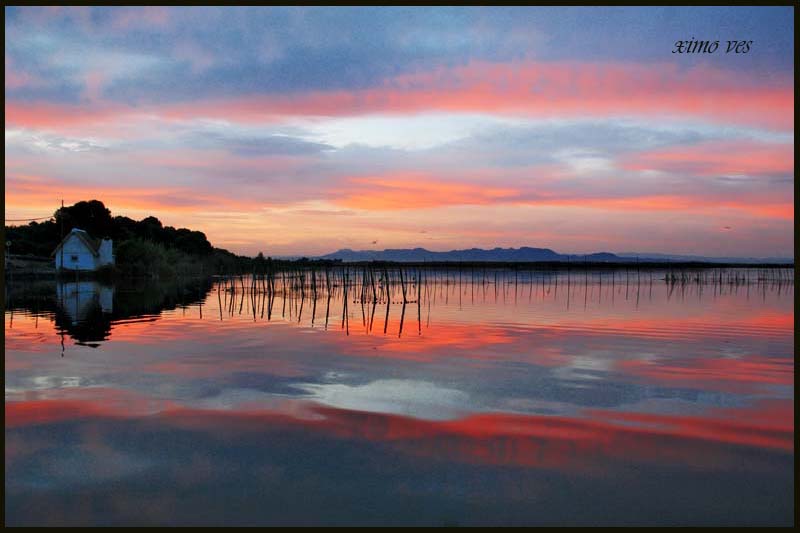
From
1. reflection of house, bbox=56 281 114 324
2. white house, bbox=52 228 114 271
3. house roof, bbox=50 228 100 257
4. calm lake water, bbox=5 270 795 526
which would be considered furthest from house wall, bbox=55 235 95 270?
calm lake water, bbox=5 270 795 526

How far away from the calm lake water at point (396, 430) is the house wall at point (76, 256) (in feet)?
125

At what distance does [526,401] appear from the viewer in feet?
31.1

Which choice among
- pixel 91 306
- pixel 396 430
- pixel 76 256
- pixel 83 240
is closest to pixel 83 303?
pixel 91 306

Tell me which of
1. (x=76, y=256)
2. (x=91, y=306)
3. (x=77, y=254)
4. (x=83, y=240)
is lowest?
(x=91, y=306)

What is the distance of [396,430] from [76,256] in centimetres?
5130

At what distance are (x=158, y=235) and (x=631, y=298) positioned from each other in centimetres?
5947

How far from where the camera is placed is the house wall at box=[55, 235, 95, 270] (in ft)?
169

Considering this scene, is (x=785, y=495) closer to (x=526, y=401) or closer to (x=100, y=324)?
(x=526, y=401)

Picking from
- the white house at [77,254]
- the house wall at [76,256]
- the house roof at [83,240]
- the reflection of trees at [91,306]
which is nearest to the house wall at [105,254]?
the white house at [77,254]

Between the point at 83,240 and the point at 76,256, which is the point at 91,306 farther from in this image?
the point at 76,256

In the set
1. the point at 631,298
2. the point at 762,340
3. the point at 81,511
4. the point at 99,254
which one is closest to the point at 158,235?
the point at 99,254

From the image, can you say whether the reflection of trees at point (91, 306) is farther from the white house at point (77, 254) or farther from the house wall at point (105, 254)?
the house wall at point (105, 254)

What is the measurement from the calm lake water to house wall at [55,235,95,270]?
125 feet

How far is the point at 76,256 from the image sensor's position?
51.9m
